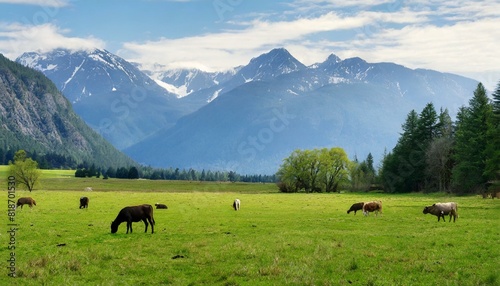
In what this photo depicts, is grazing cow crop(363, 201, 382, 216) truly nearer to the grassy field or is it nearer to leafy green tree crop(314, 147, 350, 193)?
the grassy field

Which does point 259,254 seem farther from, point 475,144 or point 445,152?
point 445,152

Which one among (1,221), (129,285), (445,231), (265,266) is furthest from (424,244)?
(1,221)

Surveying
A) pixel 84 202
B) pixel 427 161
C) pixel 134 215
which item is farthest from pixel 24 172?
pixel 427 161

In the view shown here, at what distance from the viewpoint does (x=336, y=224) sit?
116 ft

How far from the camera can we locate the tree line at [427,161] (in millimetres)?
75875

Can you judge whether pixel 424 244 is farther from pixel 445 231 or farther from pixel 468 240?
pixel 445 231

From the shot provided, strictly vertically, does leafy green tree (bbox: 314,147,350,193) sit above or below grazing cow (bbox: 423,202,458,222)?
above

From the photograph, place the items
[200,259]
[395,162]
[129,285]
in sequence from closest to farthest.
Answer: [129,285] < [200,259] < [395,162]

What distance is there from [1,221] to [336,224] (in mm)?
26509

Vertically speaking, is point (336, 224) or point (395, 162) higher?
point (395, 162)

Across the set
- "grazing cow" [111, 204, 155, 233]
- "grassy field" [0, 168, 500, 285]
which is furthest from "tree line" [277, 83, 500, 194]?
"grazing cow" [111, 204, 155, 233]

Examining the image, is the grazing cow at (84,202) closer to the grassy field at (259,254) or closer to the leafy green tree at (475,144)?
the grassy field at (259,254)

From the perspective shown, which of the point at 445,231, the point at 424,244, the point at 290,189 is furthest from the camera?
the point at 290,189

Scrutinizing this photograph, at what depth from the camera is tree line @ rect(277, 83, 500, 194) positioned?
75.9 meters
